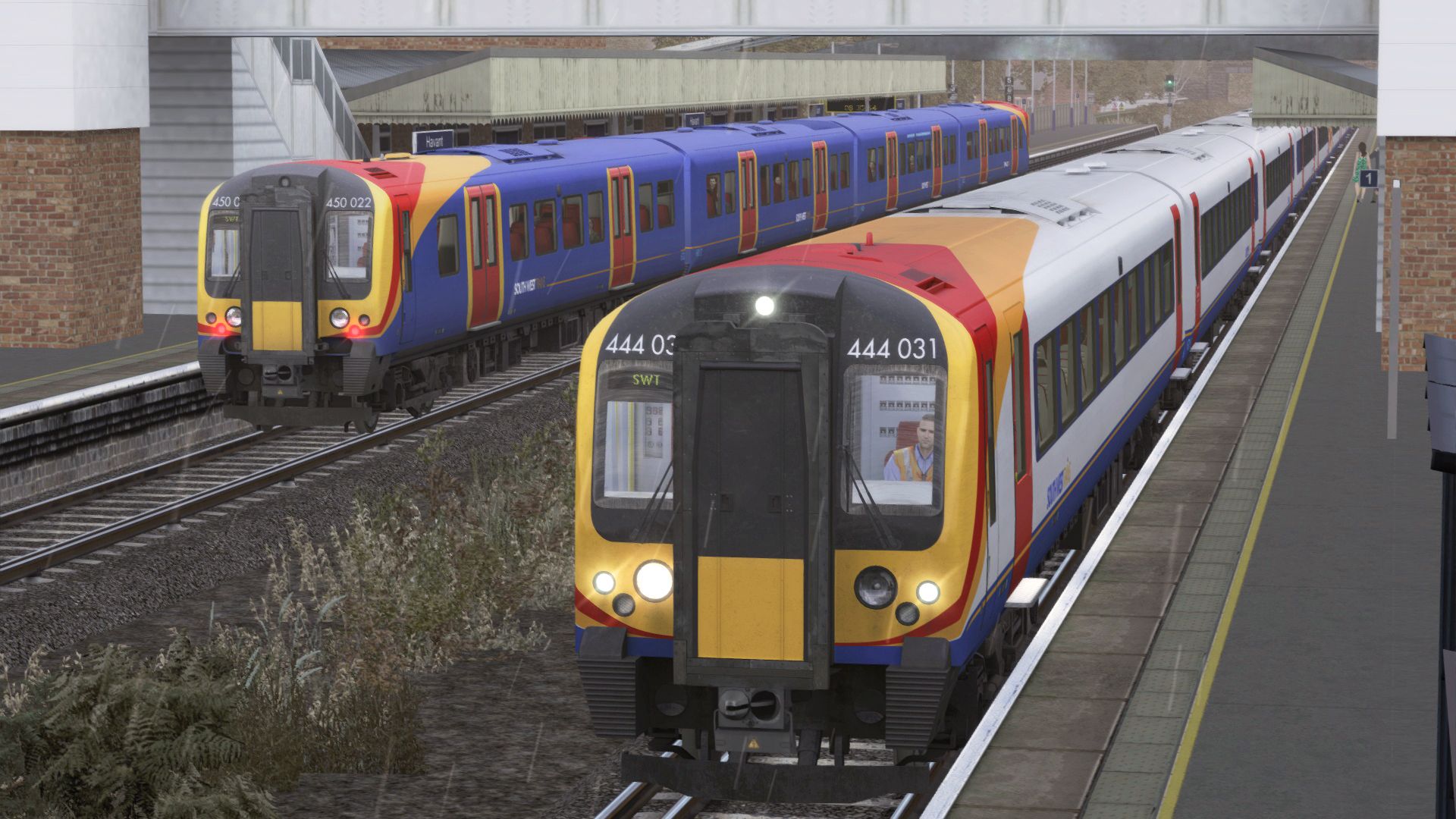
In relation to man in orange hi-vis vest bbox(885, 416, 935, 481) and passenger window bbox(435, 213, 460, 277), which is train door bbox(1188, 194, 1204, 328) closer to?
passenger window bbox(435, 213, 460, 277)

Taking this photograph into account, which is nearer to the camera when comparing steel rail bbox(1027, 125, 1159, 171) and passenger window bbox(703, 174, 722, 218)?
passenger window bbox(703, 174, 722, 218)

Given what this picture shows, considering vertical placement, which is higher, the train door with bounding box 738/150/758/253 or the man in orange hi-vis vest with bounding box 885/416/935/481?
the train door with bounding box 738/150/758/253

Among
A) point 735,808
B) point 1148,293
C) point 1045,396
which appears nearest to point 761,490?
point 735,808

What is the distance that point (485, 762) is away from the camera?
1052 cm

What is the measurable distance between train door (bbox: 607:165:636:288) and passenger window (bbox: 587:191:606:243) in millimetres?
340

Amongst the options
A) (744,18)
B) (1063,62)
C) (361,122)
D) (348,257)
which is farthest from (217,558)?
(1063,62)

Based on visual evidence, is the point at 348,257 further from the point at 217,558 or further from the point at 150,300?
the point at 150,300

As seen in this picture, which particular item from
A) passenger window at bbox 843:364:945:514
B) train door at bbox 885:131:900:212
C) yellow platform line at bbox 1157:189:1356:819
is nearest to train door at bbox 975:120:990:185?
train door at bbox 885:131:900:212

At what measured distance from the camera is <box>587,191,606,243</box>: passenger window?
79.6 feet

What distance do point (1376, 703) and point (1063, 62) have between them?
562 feet

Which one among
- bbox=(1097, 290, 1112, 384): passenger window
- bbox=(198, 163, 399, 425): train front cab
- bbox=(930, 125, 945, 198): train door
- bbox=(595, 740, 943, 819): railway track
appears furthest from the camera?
bbox=(930, 125, 945, 198): train door

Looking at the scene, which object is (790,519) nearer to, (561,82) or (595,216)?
(595,216)

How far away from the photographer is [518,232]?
874 inches

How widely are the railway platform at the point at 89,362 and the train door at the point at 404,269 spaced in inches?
168
